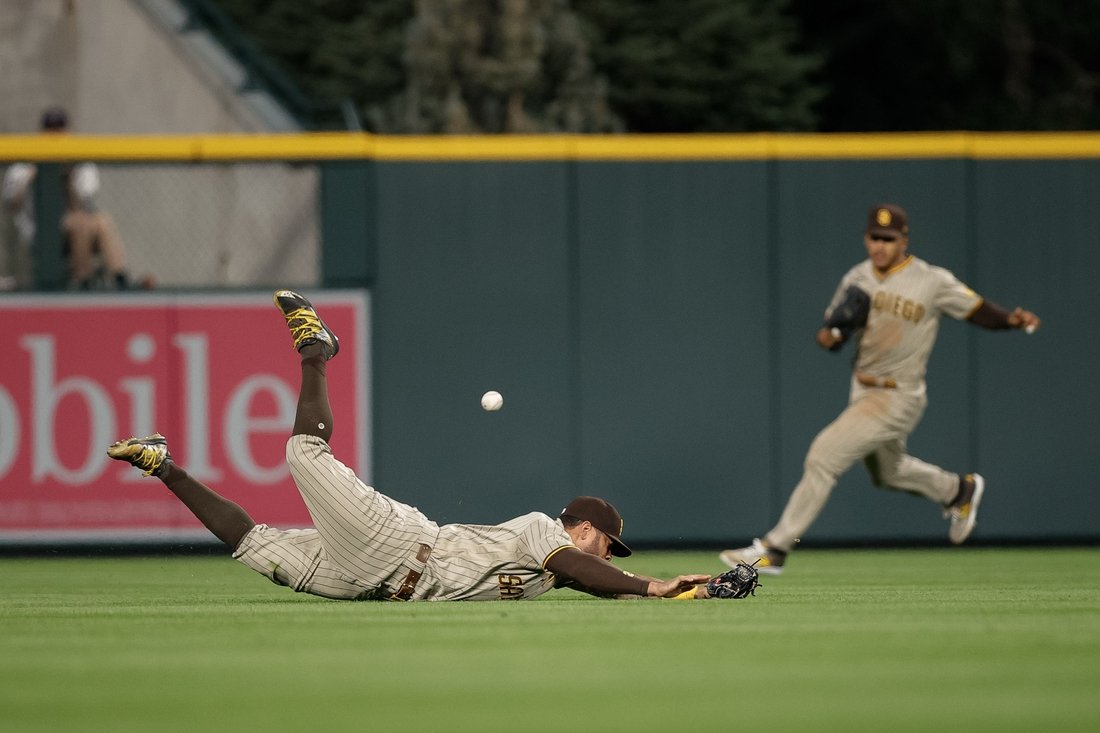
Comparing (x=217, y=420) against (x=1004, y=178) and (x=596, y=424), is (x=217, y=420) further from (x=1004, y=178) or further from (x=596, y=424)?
(x=1004, y=178)

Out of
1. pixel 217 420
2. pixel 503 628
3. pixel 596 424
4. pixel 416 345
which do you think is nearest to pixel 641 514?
pixel 596 424

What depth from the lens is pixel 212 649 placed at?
6105 mm

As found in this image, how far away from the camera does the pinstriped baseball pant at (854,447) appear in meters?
10.2

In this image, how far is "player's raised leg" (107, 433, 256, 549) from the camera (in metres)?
7.91

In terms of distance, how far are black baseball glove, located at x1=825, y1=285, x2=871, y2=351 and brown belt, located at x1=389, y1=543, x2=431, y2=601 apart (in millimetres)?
3268

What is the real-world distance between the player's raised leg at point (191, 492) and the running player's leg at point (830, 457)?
3393mm

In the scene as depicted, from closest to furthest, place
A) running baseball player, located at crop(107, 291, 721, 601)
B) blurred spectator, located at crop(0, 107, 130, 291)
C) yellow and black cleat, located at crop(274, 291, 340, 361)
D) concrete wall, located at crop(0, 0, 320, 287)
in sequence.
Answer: running baseball player, located at crop(107, 291, 721, 601) < yellow and black cleat, located at crop(274, 291, 340, 361) < blurred spectator, located at crop(0, 107, 130, 291) < concrete wall, located at crop(0, 0, 320, 287)

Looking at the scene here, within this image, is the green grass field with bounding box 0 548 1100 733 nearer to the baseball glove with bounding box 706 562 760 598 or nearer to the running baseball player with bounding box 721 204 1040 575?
the baseball glove with bounding box 706 562 760 598

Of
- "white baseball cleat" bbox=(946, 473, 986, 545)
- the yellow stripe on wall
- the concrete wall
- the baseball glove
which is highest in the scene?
the concrete wall

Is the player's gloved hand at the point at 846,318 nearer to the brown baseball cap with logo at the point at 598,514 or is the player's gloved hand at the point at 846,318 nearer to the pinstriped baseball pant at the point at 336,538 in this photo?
the brown baseball cap with logo at the point at 598,514

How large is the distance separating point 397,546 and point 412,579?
192 millimetres

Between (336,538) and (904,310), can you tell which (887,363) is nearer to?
(904,310)

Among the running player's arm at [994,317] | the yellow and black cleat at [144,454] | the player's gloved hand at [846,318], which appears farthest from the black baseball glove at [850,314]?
the yellow and black cleat at [144,454]

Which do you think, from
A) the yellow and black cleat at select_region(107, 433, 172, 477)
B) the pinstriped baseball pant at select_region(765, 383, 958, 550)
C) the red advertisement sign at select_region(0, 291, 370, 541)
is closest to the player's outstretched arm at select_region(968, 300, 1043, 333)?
the pinstriped baseball pant at select_region(765, 383, 958, 550)
